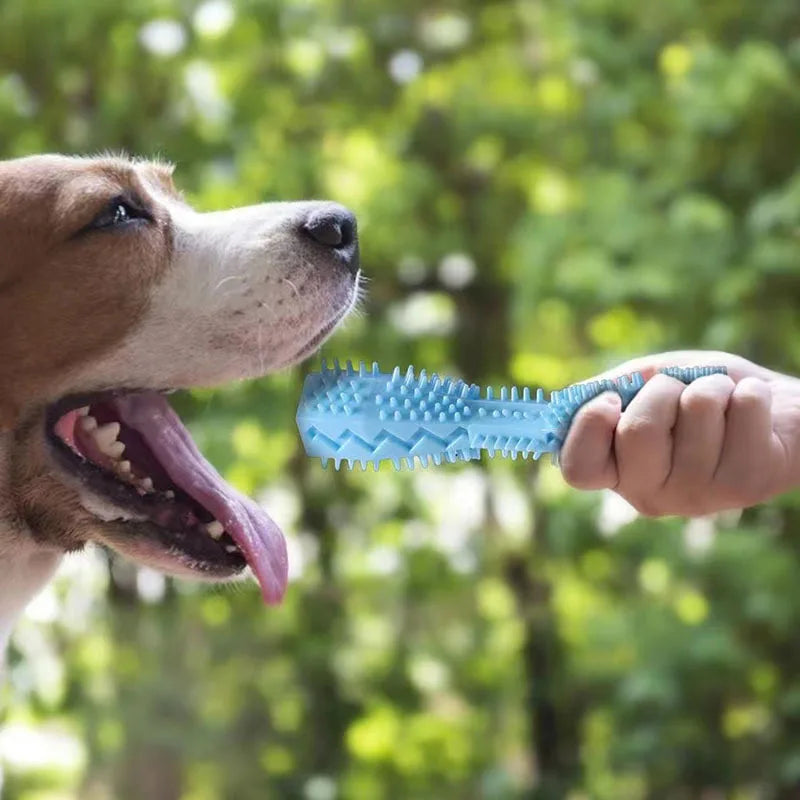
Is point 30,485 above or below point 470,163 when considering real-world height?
above

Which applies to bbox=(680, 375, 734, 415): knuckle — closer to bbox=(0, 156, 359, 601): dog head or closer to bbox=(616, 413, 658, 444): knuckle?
bbox=(616, 413, 658, 444): knuckle

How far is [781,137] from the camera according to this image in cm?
355

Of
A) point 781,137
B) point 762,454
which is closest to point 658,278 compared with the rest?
point 781,137

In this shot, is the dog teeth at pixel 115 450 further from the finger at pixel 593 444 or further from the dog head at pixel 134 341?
the finger at pixel 593 444

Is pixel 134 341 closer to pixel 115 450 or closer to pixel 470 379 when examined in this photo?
pixel 115 450

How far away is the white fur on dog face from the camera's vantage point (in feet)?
4.69

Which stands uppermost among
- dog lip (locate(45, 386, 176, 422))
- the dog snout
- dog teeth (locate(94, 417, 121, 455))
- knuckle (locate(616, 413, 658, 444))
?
knuckle (locate(616, 413, 658, 444))

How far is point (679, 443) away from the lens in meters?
0.99

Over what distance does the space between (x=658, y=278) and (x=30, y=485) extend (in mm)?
2400

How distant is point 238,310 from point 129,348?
0.12 meters

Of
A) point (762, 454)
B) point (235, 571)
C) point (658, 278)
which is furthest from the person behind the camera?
point (658, 278)

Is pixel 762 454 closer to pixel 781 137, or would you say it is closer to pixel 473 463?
pixel 781 137

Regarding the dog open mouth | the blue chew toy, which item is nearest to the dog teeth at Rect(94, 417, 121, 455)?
the dog open mouth

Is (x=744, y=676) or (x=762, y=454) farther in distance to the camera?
(x=744, y=676)
